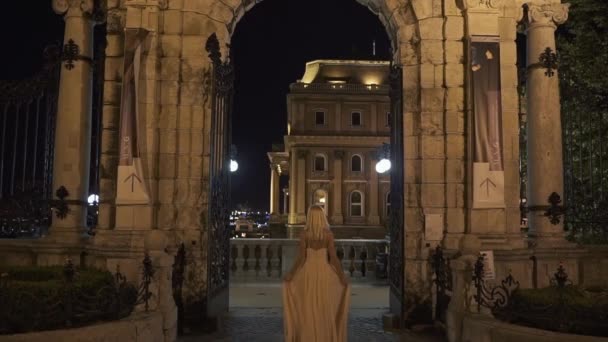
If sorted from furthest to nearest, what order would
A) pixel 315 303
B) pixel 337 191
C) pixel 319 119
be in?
pixel 337 191, pixel 319 119, pixel 315 303

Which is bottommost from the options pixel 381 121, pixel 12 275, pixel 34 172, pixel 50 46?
pixel 12 275

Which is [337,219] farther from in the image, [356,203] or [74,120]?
[74,120]

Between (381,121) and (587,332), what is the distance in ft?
164

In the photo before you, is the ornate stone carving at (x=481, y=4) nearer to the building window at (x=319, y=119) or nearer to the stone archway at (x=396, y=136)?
the stone archway at (x=396, y=136)

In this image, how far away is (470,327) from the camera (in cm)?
879

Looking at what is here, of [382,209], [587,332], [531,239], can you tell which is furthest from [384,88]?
[587,332]

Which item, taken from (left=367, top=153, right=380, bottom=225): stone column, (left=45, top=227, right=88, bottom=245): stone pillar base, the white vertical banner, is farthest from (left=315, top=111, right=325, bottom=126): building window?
the white vertical banner

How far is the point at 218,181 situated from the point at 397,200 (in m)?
3.52

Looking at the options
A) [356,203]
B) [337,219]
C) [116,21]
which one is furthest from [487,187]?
[356,203]

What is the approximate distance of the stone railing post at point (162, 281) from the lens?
950 cm

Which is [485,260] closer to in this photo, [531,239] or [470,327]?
[470,327]

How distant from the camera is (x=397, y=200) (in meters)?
12.0

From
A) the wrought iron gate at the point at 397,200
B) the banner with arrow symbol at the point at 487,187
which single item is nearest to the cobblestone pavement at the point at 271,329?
the wrought iron gate at the point at 397,200

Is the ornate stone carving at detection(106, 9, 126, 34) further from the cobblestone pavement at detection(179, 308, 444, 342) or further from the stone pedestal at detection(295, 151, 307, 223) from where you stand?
the stone pedestal at detection(295, 151, 307, 223)
